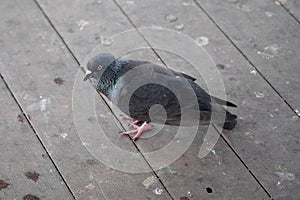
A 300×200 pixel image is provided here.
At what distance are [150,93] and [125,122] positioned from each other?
0.40m

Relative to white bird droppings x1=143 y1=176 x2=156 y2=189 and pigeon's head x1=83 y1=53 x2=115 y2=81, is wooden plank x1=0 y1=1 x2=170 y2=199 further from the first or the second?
pigeon's head x1=83 y1=53 x2=115 y2=81

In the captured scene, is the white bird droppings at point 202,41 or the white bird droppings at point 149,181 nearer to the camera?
the white bird droppings at point 149,181

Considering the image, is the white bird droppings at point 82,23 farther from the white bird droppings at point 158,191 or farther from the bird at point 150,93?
the white bird droppings at point 158,191

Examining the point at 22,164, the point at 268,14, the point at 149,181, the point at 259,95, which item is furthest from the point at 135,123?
the point at 268,14

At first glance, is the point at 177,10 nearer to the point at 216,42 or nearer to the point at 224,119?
the point at 216,42

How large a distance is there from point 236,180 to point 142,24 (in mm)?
1535

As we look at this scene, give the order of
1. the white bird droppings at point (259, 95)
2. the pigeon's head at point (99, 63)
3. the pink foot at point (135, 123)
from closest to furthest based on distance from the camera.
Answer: the pigeon's head at point (99, 63) < the pink foot at point (135, 123) < the white bird droppings at point (259, 95)

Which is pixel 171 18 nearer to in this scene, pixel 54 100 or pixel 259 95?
pixel 259 95

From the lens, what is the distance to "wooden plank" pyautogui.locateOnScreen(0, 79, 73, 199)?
356cm

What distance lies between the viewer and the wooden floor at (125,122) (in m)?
3.61

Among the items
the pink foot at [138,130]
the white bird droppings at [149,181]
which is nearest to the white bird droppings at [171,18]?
the pink foot at [138,130]

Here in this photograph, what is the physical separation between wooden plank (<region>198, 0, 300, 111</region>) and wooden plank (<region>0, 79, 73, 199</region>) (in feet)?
5.70

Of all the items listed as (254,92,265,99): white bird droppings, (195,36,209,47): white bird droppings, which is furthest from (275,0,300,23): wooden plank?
(254,92,265,99): white bird droppings

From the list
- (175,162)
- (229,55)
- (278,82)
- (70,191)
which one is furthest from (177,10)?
(70,191)
